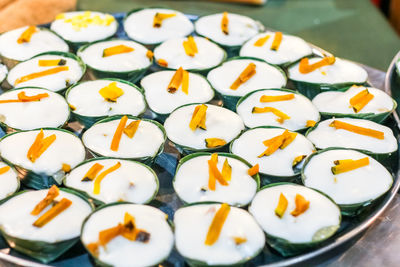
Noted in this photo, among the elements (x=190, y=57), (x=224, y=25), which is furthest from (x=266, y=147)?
(x=224, y=25)

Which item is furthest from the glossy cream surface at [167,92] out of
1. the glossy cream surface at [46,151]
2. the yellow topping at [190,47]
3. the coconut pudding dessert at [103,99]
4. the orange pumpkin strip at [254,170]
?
the orange pumpkin strip at [254,170]

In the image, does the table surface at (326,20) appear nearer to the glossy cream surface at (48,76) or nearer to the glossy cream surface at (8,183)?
the glossy cream surface at (48,76)

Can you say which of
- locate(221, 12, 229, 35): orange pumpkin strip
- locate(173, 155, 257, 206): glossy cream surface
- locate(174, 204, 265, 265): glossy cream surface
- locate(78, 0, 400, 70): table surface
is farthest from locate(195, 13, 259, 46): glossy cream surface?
locate(174, 204, 265, 265): glossy cream surface

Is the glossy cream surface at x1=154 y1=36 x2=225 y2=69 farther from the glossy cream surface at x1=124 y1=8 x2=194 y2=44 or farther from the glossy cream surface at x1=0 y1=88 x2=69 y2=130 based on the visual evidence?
the glossy cream surface at x1=0 y1=88 x2=69 y2=130

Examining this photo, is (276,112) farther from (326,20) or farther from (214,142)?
(326,20)

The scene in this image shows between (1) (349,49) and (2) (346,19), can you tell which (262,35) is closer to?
(1) (349,49)

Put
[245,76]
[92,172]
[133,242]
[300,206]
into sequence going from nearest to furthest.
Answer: [133,242] → [300,206] → [92,172] → [245,76]
